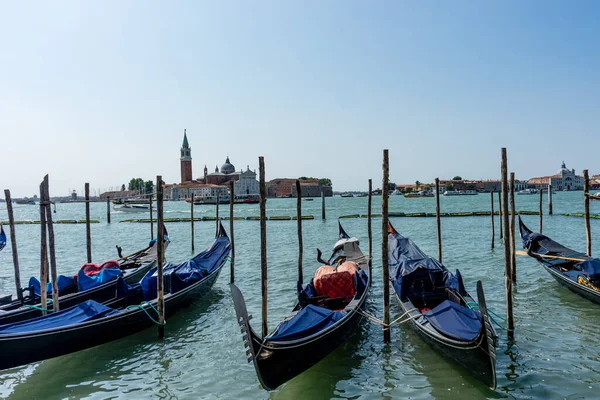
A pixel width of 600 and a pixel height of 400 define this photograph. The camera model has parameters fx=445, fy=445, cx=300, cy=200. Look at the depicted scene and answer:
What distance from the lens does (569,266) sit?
912 centimetres

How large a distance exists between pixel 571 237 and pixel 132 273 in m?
17.8

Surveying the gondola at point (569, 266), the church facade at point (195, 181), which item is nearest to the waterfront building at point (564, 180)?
the church facade at point (195, 181)

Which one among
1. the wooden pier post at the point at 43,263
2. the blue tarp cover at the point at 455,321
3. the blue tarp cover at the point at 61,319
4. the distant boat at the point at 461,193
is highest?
the distant boat at the point at 461,193

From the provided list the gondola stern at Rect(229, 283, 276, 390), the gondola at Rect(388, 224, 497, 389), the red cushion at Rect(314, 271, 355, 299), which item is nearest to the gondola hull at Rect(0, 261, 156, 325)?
the red cushion at Rect(314, 271, 355, 299)

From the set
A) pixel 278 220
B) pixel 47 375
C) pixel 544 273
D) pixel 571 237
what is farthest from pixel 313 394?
pixel 278 220

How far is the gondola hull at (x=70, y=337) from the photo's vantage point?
505 cm

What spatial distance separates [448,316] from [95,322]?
15.1 ft

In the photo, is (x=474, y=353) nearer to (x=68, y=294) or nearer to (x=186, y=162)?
(x=68, y=294)

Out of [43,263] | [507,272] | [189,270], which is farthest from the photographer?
[189,270]

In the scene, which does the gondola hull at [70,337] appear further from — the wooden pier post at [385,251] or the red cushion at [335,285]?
the wooden pier post at [385,251]

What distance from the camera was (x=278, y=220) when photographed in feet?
115

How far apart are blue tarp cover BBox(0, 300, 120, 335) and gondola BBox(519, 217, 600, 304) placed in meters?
7.78

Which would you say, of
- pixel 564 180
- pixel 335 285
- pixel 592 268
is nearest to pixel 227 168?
pixel 564 180

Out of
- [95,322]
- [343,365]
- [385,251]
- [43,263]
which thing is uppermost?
[385,251]
